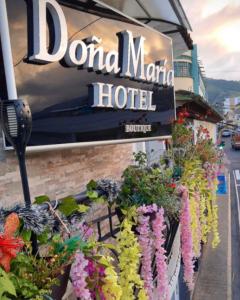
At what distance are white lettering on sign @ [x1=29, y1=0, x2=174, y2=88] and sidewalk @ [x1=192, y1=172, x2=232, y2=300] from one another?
20.5 feet

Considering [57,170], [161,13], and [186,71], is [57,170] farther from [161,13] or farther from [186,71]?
[186,71]

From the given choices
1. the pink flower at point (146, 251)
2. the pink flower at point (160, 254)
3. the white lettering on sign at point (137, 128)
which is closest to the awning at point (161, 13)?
the white lettering on sign at point (137, 128)

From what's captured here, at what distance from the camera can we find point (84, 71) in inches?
169

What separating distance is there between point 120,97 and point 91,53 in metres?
0.87

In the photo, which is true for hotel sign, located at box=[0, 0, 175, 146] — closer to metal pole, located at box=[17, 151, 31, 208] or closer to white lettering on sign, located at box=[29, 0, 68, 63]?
white lettering on sign, located at box=[29, 0, 68, 63]

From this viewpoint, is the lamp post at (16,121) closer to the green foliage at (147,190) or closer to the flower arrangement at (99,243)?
the flower arrangement at (99,243)

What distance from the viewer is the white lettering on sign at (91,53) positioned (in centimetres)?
351

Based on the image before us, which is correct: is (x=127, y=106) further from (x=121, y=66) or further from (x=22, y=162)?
(x=22, y=162)

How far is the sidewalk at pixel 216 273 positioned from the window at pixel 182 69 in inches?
778

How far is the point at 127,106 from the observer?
529 cm

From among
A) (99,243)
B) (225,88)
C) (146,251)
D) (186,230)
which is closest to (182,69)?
(186,230)

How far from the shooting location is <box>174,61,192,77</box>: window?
3259cm

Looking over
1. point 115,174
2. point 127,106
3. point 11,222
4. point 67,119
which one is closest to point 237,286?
point 115,174

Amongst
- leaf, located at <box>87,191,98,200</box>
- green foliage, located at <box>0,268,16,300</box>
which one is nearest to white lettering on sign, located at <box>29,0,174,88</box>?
leaf, located at <box>87,191,98,200</box>
